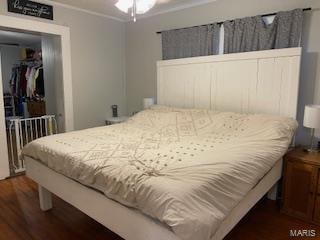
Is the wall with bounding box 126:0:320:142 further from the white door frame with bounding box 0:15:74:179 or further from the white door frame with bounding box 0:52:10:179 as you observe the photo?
the white door frame with bounding box 0:52:10:179

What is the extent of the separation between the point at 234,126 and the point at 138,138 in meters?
1.01

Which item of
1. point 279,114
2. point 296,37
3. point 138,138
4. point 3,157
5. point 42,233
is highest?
point 296,37

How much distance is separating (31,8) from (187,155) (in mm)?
2821

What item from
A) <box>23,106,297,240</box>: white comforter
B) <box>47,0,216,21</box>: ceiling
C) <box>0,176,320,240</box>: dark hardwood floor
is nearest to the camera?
<box>23,106,297,240</box>: white comforter

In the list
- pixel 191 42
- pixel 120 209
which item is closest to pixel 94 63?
pixel 191 42

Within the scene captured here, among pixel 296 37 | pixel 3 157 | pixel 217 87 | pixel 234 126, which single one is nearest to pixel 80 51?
pixel 3 157

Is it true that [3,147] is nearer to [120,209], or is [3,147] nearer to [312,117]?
[120,209]

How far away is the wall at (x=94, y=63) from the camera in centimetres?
359

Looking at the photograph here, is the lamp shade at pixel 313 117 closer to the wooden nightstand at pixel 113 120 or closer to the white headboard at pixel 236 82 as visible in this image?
the white headboard at pixel 236 82

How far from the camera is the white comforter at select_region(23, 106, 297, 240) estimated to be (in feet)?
4.00

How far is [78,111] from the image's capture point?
12.3ft

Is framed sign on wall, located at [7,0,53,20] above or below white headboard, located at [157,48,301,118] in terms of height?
above

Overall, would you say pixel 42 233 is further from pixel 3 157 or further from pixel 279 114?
pixel 279 114

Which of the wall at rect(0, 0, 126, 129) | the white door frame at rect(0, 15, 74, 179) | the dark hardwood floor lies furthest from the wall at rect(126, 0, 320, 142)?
the white door frame at rect(0, 15, 74, 179)
